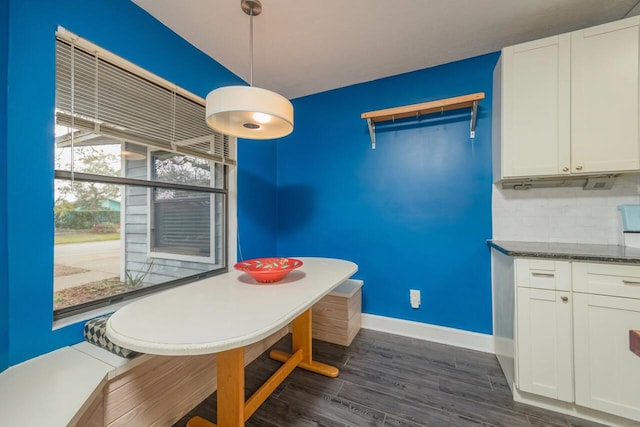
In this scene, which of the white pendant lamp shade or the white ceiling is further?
the white ceiling

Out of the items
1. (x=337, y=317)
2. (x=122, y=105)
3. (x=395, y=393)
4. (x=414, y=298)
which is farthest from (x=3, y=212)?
(x=414, y=298)

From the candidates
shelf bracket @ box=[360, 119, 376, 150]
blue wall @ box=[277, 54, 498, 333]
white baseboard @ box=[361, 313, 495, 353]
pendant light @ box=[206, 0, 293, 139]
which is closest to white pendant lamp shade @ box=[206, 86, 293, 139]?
pendant light @ box=[206, 0, 293, 139]

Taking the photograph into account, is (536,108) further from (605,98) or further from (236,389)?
(236,389)

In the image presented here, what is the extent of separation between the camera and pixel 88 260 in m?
1.53

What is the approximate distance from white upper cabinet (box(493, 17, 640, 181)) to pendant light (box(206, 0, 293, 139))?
166cm

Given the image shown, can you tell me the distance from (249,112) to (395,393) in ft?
6.35

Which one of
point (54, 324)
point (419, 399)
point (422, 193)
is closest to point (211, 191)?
point (54, 324)

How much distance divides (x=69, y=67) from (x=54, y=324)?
1.36m

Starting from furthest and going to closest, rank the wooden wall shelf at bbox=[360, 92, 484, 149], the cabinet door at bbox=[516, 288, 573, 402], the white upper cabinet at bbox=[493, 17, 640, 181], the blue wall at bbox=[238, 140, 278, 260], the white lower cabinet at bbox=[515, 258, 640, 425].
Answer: the blue wall at bbox=[238, 140, 278, 260] → the wooden wall shelf at bbox=[360, 92, 484, 149] → the white upper cabinet at bbox=[493, 17, 640, 181] → the cabinet door at bbox=[516, 288, 573, 402] → the white lower cabinet at bbox=[515, 258, 640, 425]

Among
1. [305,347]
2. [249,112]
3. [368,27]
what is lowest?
[305,347]

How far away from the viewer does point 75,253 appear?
4.79 ft

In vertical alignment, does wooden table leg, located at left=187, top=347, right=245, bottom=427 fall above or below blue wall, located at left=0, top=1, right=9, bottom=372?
below

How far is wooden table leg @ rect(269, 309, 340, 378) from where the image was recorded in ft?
6.18

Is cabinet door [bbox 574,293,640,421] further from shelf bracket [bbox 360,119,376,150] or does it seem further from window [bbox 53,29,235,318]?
window [bbox 53,29,235,318]
